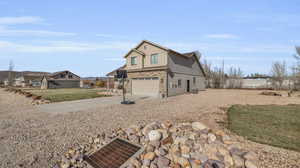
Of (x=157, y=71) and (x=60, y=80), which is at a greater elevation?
(x=157, y=71)

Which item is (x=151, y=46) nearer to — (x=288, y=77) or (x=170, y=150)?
(x=170, y=150)

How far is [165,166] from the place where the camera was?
2.88 m

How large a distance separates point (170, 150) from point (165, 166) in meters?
0.47

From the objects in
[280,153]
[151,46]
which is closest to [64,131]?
[280,153]

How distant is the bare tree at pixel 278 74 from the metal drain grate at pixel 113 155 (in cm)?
3450

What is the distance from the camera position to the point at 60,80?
1435 inches

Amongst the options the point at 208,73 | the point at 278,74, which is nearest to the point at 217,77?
the point at 208,73

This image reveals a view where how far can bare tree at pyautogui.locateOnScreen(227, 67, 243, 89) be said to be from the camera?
30.7 meters

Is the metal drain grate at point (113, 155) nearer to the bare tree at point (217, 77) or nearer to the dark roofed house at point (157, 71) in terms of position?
the dark roofed house at point (157, 71)

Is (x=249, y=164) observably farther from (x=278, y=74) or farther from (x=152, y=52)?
(x=278, y=74)

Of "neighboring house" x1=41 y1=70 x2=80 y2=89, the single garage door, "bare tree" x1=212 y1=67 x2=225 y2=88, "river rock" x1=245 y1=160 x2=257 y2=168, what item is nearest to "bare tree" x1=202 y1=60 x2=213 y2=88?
"bare tree" x1=212 y1=67 x2=225 y2=88

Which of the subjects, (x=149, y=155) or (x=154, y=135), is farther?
(x=154, y=135)

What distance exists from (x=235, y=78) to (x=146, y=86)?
26252mm

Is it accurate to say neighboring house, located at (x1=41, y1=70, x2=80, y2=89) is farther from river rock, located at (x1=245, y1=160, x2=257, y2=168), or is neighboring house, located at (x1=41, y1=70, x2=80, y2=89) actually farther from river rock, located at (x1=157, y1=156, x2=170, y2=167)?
river rock, located at (x1=245, y1=160, x2=257, y2=168)
